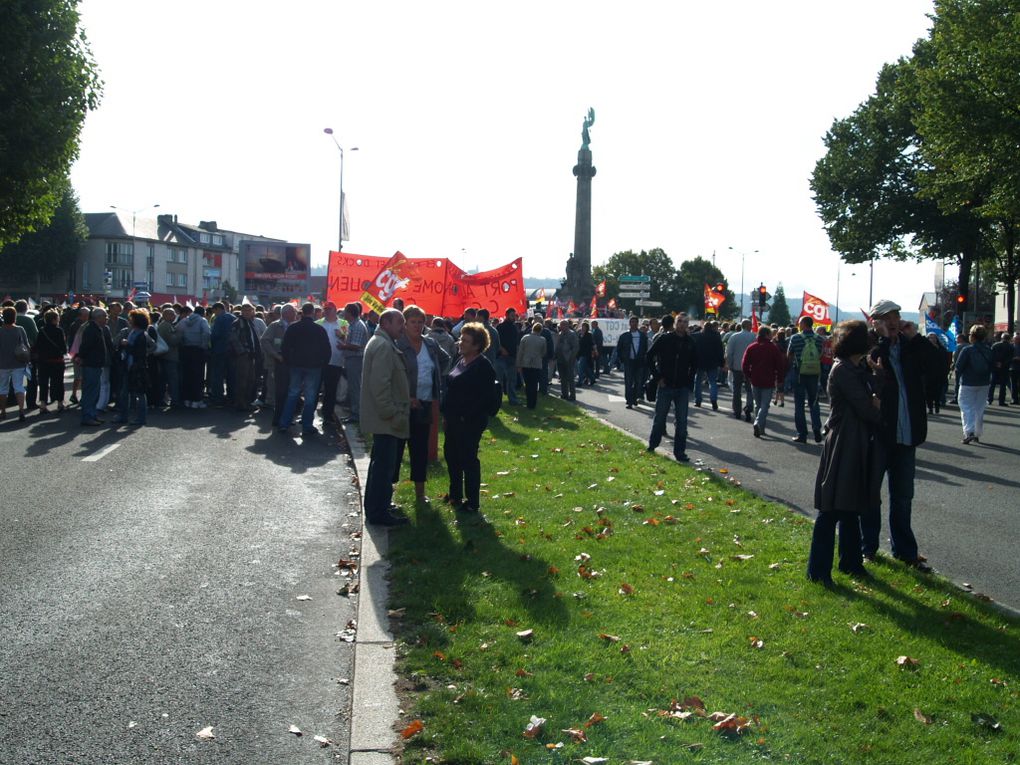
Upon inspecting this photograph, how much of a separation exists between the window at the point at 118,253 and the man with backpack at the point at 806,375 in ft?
339

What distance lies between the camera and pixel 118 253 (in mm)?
111562

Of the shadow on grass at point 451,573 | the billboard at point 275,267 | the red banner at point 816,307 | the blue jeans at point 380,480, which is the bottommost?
the shadow on grass at point 451,573

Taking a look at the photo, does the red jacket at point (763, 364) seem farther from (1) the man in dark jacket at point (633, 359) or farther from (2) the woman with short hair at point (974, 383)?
(1) the man in dark jacket at point (633, 359)

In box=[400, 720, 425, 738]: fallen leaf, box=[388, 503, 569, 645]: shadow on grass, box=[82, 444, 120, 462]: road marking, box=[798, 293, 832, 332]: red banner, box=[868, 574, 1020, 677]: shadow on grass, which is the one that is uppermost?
box=[798, 293, 832, 332]: red banner

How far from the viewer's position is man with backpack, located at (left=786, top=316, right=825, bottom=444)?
16.9 metres

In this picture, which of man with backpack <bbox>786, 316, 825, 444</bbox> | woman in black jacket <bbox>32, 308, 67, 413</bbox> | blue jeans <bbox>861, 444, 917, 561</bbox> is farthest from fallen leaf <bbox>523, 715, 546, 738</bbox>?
woman in black jacket <bbox>32, 308, 67, 413</bbox>

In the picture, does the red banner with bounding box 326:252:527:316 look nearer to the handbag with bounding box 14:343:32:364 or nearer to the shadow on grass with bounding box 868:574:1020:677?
the handbag with bounding box 14:343:32:364

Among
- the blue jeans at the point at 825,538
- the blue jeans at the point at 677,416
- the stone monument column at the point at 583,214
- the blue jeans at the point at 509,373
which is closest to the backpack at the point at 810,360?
the blue jeans at the point at 677,416

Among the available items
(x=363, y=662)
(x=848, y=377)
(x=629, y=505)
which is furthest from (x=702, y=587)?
(x=629, y=505)

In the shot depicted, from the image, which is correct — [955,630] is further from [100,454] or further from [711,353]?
[711,353]

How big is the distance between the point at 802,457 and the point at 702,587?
326 inches

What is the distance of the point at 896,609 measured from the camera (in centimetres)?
683

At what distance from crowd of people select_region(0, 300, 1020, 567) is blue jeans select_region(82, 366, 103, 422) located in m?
0.02

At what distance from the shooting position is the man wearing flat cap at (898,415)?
8078 mm
